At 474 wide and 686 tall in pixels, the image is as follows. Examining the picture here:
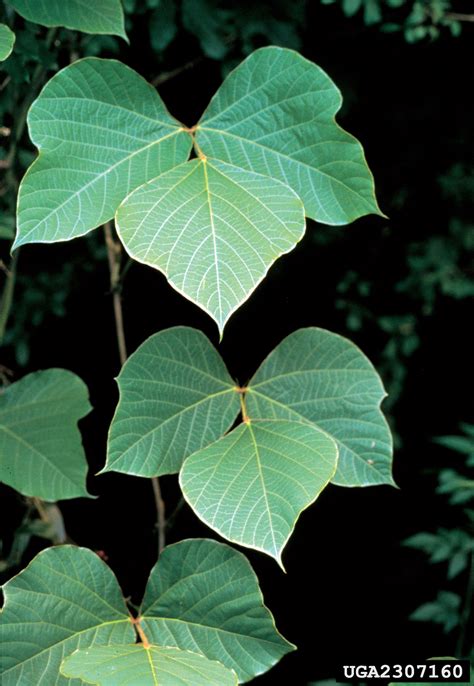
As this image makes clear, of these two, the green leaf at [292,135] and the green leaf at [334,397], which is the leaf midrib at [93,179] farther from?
the green leaf at [334,397]

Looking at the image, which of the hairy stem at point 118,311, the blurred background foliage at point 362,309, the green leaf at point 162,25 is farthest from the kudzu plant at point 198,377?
the blurred background foliage at point 362,309

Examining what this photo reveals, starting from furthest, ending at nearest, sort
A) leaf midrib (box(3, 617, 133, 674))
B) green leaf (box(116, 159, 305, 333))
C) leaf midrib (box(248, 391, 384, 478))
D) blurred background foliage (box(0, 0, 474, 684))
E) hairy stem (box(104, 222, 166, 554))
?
blurred background foliage (box(0, 0, 474, 684))
hairy stem (box(104, 222, 166, 554))
leaf midrib (box(248, 391, 384, 478))
leaf midrib (box(3, 617, 133, 674))
green leaf (box(116, 159, 305, 333))

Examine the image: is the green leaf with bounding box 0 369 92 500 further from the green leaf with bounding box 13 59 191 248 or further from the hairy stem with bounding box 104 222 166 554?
the green leaf with bounding box 13 59 191 248

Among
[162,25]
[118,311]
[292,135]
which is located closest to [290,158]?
[292,135]

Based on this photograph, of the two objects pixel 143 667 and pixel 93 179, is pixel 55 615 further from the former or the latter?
pixel 93 179

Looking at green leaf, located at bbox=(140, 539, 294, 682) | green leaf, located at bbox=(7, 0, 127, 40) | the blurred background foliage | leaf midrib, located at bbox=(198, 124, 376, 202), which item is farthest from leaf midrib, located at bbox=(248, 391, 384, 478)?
the blurred background foliage

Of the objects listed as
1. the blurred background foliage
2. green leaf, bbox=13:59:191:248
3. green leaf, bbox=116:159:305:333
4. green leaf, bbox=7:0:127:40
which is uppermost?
green leaf, bbox=7:0:127:40
